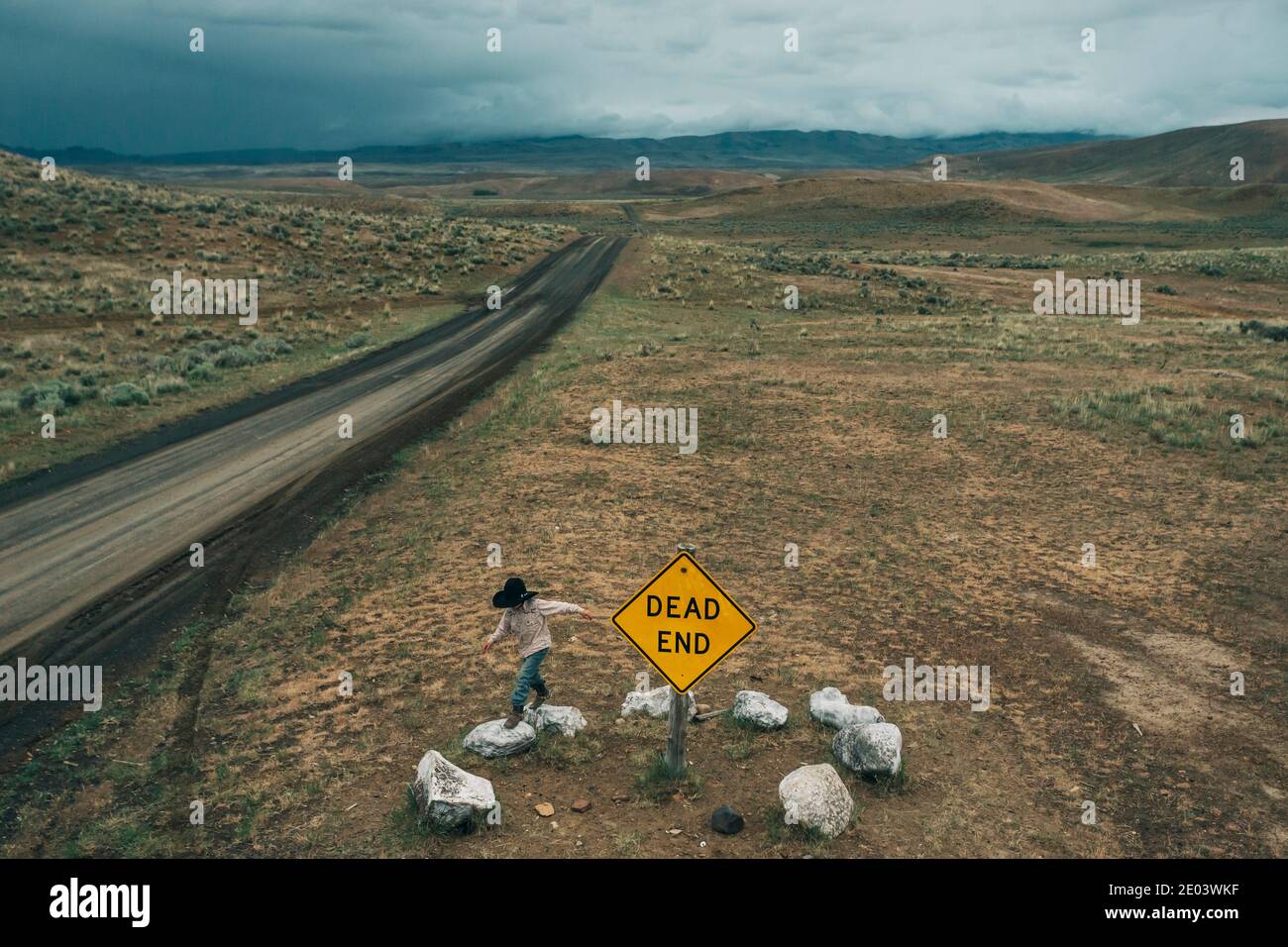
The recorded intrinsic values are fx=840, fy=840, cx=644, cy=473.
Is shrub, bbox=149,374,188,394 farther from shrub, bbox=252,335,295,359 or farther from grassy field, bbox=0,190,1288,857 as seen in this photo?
grassy field, bbox=0,190,1288,857

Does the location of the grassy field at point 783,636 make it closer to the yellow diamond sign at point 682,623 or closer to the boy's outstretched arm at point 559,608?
the boy's outstretched arm at point 559,608

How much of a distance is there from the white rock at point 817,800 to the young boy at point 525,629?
251 centimetres

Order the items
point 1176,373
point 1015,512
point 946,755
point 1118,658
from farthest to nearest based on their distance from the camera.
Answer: point 1176,373, point 1015,512, point 1118,658, point 946,755

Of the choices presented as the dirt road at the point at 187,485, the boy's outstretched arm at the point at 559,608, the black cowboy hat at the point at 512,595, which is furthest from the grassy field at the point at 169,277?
the boy's outstretched arm at the point at 559,608

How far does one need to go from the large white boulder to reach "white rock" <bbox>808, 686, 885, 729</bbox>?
0.40 metres

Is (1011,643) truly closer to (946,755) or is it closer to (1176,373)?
(946,755)

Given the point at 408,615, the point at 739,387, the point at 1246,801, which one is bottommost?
the point at 1246,801

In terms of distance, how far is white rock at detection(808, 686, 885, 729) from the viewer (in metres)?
8.55

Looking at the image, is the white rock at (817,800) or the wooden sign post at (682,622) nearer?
the wooden sign post at (682,622)

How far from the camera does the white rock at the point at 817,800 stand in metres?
6.96

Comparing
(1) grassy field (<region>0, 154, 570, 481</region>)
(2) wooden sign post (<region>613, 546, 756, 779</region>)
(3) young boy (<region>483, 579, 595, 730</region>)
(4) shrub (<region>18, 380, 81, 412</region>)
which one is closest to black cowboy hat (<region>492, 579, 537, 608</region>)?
(3) young boy (<region>483, 579, 595, 730</region>)

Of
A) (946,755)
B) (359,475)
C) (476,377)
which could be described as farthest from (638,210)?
(946,755)

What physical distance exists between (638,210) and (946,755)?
469 ft

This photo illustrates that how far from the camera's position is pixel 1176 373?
91.8 feet
